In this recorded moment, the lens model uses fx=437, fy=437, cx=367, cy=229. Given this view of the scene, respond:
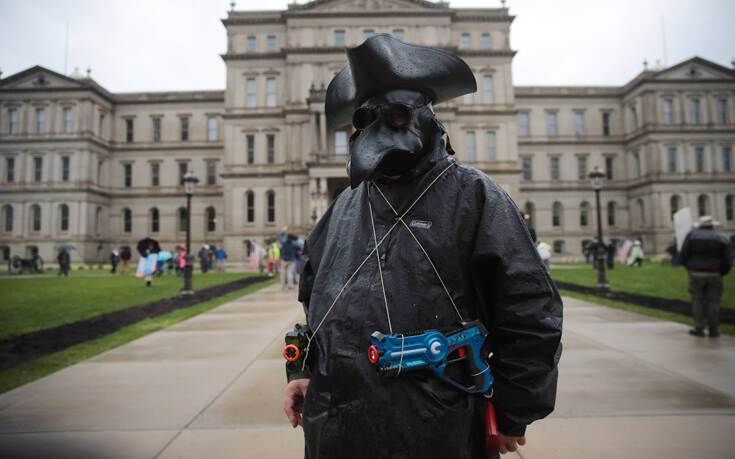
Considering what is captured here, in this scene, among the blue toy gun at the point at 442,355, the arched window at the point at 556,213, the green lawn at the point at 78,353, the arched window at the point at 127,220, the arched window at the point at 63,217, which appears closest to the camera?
the blue toy gun at the point at 442,355

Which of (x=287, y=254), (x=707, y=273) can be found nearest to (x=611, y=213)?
(x=287, y=254)

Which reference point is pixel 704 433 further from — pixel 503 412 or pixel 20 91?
pixel 20 91

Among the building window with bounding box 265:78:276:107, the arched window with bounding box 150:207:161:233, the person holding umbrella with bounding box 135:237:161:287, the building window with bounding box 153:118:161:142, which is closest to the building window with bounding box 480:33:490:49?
the building window with bounding box 265:78:276:107

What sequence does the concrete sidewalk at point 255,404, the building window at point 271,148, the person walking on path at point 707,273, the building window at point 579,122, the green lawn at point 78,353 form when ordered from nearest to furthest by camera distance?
the concrete sidewalk at point 255,404 < the green lawn at point 78,353 < the person walking on path at point 707,273 < the building window at point 271,148 < the building window at point 579,122

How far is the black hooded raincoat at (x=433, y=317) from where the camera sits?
1.52 meters

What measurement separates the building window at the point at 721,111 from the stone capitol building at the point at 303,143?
157 mm

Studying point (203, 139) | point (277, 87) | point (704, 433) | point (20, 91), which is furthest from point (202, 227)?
point (704, 433)

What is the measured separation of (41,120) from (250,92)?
1067 inches

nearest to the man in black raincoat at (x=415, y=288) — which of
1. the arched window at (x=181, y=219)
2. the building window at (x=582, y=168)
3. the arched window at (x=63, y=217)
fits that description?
the arched window at (x=181, y=219)

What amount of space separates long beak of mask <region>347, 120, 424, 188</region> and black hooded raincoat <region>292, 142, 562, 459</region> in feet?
0.35

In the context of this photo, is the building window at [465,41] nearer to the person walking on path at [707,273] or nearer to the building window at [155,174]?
the building window at [155,174]

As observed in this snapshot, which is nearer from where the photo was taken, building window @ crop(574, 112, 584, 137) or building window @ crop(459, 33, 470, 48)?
building window @ crop(459, 33, 470, 48)

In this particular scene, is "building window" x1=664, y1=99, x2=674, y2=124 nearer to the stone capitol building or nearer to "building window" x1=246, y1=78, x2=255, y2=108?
the stone capitol building

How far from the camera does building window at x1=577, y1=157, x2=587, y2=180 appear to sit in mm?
56875
